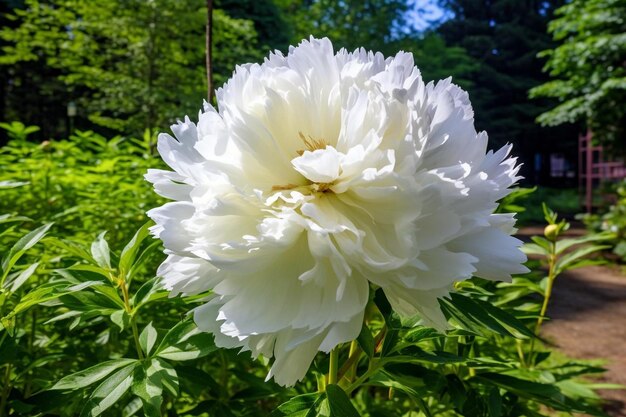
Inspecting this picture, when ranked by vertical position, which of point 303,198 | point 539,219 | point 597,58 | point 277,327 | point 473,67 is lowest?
point 539,219

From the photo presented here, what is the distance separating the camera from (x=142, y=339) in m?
0.71

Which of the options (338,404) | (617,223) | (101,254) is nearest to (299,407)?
(338,404)

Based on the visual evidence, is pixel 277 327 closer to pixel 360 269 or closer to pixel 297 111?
pixel 360 269

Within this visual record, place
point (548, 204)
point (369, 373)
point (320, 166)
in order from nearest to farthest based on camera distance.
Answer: point (320, 166) < point (369, 373) < point (548, 204)

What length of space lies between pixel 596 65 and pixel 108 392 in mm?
9429

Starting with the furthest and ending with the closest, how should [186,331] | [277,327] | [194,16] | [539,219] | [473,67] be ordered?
[473,67]
[539,219]
[194,16]
[186,331]
[277,327]

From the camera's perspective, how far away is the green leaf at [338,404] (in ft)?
1.75

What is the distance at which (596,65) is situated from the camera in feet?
26.8

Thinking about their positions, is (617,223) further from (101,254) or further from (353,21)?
(353,21)

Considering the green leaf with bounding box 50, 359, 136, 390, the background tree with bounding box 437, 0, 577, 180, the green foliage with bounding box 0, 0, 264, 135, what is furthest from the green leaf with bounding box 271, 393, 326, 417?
the background tree with bounding box 437, 0, 577, 180

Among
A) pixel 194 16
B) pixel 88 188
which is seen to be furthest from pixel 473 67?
pixel 88 188

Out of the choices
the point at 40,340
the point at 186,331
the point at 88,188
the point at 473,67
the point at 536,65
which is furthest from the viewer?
the point at 536,65

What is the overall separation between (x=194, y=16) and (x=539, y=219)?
943 centimetres

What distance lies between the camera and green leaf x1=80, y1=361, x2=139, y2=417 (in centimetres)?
55
